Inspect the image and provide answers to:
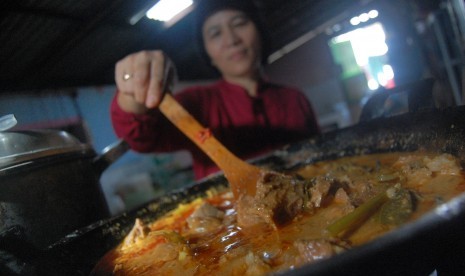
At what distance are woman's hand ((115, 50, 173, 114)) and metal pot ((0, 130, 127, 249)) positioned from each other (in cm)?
44

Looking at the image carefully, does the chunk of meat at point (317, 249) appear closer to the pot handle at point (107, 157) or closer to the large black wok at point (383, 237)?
the large black wok at point (383, 237)

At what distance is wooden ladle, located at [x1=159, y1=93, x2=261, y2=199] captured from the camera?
5.44 feet

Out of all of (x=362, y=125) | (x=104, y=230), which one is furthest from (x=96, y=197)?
(x=362, y=125)

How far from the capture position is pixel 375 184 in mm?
1244

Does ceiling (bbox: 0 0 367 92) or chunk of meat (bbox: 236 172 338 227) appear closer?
chunk of meat (bbox: 236 172 338 227)

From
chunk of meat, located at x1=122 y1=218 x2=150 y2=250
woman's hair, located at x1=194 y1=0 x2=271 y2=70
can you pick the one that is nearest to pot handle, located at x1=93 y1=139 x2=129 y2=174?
chunk of meat, located at x1=122 y1=218 x2=150 y2=250

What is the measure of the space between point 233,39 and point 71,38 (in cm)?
157

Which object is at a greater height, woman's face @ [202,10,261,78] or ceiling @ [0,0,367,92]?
ceiling @ [0,0,367,92]

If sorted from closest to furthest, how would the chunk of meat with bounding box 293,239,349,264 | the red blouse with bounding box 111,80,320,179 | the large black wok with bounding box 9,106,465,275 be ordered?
the large black wok with bounding box 9,106,465,275 < the chunk of meat with bounding box 293,239,349,264 < the red blouse with bounding box 111,80,320,179

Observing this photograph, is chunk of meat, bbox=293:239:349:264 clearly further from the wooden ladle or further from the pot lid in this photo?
the pot lid

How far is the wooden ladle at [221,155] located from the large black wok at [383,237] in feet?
1.38

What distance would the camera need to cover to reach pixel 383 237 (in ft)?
1.85

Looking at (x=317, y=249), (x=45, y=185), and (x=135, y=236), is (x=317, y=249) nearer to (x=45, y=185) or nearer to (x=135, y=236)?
(x=135, y=236)

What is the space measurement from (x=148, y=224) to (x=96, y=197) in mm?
360
